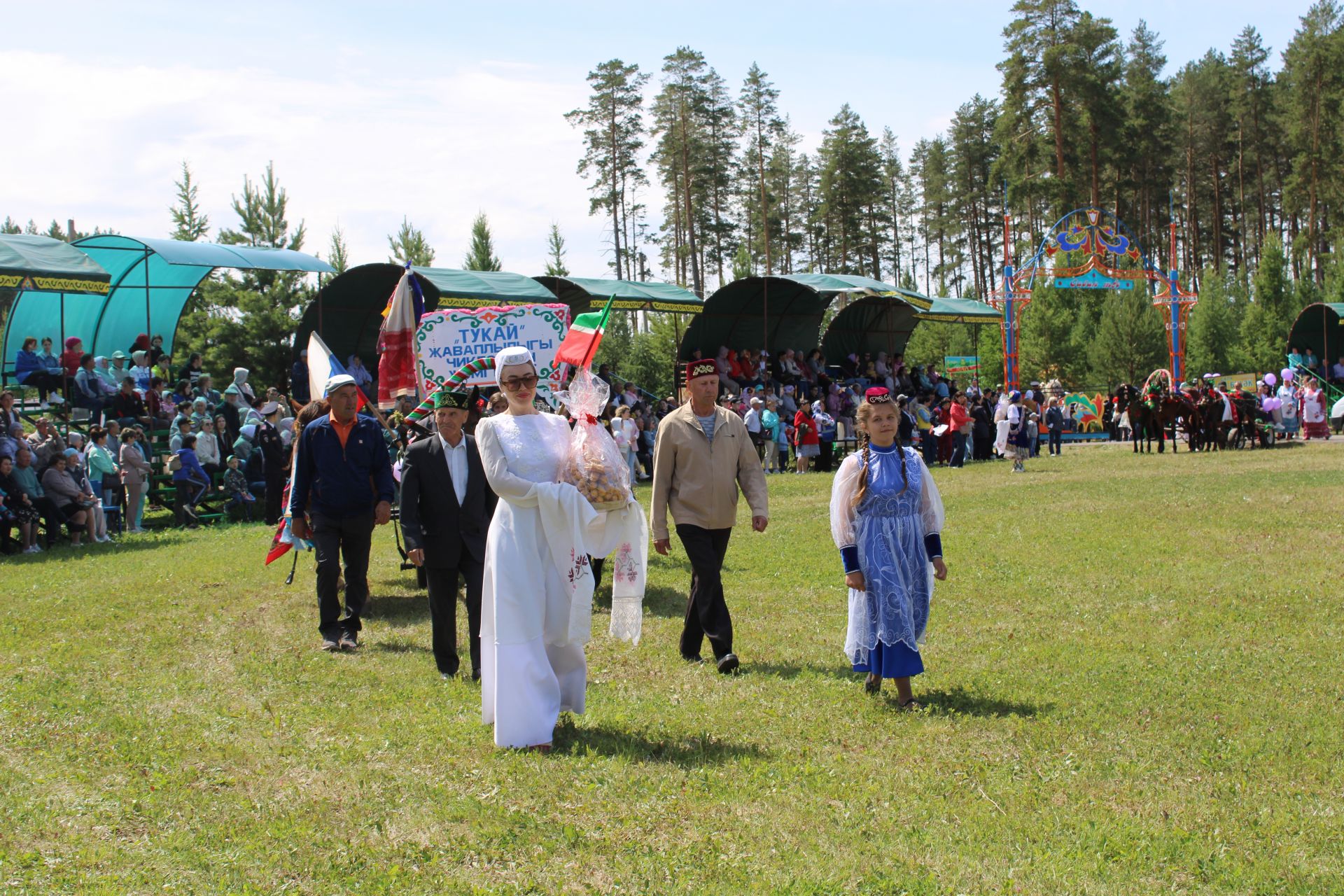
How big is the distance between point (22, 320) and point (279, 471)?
13309 mm

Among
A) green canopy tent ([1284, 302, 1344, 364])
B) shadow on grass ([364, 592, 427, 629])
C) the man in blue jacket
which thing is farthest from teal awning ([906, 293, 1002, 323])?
the man in blue jacket

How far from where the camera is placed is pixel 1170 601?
922 cm

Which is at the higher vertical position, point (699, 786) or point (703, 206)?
point (703, 206)

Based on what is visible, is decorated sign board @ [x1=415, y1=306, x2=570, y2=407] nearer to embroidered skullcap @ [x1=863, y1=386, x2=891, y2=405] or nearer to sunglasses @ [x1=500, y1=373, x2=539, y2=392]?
embroidered skullcap @ [x1=863, y1=386, x2=891, y2=405]

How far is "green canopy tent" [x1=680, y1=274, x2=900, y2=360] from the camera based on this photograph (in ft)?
106

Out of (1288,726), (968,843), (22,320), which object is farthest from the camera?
(22,320)

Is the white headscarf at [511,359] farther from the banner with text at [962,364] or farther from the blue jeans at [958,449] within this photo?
the banner with text at [962,364]

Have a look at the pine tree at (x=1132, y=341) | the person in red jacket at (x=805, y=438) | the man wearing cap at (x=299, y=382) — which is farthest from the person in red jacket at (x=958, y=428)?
→ the pine tree at (x=1132, y=341)

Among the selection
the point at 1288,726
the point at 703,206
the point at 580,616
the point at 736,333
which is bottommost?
the point at 1288,726

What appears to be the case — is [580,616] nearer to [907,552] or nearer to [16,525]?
[907,552]

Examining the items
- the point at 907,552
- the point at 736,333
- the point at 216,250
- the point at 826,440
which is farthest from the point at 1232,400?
the point at 907,552

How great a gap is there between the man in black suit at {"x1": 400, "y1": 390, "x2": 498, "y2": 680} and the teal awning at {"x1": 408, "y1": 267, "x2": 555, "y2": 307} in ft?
50.3

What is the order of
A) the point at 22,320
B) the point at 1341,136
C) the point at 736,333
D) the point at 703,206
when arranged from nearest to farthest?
the point at 22,320
the point at 736,333
the point at 1341,136
the point at 703,206

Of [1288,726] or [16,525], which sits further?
[16,525]
